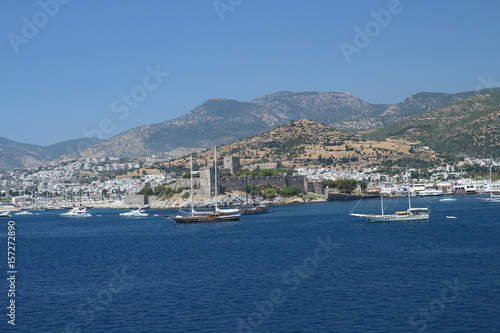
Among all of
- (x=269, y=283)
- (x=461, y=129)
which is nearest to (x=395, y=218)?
(x=269, y=283)

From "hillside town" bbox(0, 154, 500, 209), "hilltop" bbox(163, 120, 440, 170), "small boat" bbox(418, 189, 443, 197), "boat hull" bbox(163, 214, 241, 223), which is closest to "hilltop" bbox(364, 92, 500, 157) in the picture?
"hilltop" bbox(163, 120, 440, 170)

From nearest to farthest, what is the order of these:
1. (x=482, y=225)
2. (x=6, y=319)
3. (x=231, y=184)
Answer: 1. (x=6, y=319)
2. (x=482, y=225)
3. (x=231, y=184)

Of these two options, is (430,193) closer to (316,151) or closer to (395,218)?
(316,151)

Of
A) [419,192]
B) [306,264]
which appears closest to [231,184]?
[419,192]

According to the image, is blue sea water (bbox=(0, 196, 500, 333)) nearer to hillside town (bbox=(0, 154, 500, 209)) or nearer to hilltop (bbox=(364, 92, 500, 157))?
hillside town (bbox=(0, 154, 500, 209))

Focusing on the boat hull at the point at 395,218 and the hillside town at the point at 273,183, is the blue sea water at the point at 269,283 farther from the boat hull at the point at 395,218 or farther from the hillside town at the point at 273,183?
the hillside town at the point at 273,183

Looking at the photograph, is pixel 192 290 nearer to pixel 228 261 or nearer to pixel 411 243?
pixel 228 261
